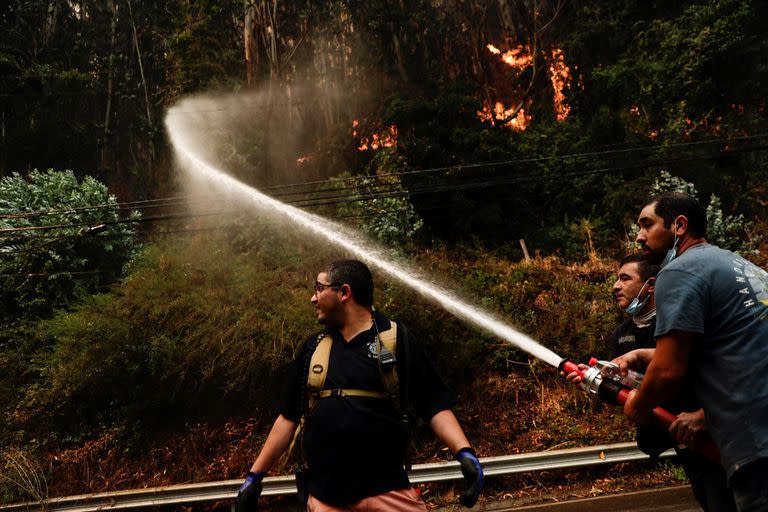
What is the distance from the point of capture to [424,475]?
22.5 ft

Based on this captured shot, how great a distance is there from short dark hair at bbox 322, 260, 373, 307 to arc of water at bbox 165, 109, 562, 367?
4.04 ft

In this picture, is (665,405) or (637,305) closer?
(665,405)

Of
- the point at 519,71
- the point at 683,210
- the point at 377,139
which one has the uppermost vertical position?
the point at 519,71

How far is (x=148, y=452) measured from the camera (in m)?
8.79

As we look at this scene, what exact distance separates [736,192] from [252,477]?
17.6 meters

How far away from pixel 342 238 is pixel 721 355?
1351 cm

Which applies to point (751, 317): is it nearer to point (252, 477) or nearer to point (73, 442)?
point (252, 477)

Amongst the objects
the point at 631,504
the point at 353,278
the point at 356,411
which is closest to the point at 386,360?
the point at 356,411

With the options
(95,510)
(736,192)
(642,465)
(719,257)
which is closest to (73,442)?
(95,510)

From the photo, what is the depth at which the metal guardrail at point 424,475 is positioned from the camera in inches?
269

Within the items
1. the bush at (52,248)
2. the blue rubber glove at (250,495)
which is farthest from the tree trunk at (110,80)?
the blue rubber glove at (250,495)

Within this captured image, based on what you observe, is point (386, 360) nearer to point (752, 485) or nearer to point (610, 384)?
point (610, 384)

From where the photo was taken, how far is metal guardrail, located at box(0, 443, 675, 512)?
22.4 feet

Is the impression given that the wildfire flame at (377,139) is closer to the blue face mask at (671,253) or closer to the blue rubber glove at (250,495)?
the blue face mask at (671,253)
